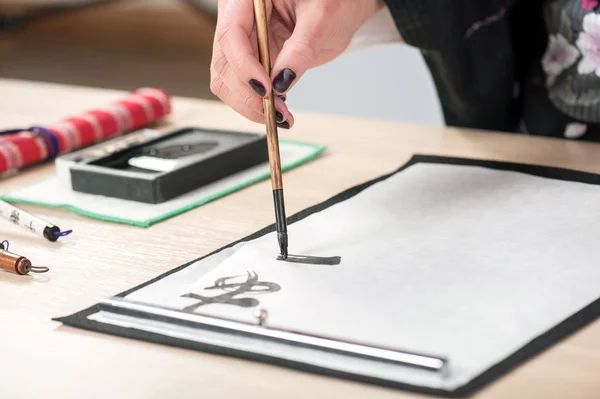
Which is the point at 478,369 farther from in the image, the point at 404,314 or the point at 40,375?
the point at 40,375

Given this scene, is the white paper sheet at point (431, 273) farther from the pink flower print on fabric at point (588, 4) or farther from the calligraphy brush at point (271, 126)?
the pink flower print on fabric at point (588, 4)

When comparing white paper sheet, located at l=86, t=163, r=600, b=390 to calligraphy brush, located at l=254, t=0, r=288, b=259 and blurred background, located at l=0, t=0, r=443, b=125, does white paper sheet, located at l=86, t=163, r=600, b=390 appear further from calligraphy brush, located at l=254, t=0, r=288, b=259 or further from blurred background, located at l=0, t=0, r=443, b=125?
blurred background, located at l=0, t=0, r=443, b=125

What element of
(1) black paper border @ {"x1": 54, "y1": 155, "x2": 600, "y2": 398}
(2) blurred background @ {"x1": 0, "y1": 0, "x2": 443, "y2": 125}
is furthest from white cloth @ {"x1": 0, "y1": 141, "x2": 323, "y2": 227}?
(2) blurred background @ {"x1": 0, "y1": 0, "x2": 443, "y2": 125}

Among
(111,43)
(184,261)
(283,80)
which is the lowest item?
(111,43)

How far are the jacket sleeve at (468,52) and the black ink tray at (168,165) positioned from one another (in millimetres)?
190

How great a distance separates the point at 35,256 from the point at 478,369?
1.10 ft

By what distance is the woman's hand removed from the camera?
676 millimetres

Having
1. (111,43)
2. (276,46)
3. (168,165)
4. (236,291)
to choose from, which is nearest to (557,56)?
(276,46)

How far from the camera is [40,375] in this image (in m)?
0.49

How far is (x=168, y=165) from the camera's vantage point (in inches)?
31.4

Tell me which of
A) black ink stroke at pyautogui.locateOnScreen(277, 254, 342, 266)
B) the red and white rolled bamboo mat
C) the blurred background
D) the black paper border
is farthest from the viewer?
the blurred background

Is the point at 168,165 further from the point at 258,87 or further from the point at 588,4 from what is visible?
the point at 588,4

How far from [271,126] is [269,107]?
1 centimetres

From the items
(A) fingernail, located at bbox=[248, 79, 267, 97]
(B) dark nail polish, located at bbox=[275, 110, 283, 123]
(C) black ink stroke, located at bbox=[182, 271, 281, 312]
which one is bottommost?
(C) black ink stroke, located at bbox=[182, 271, 281, 312]
